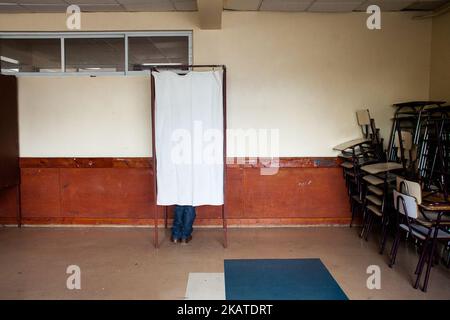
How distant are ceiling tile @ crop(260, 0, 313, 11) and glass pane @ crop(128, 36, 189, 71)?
3.90 feet

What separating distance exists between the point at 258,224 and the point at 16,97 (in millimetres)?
3938

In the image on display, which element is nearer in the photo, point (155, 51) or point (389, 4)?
point (389, 4)

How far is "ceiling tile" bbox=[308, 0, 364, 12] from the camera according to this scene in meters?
4.50

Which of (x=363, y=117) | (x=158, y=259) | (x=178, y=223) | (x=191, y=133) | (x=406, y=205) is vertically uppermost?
(x=363, y=117)

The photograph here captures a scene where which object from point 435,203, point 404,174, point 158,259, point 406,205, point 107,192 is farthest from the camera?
point 107,192

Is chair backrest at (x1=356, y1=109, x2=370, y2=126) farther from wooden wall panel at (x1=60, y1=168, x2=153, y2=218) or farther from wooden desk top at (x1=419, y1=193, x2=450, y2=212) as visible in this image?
wooden wall panel at (x1=60, y1=168, x2=153, y2=218)

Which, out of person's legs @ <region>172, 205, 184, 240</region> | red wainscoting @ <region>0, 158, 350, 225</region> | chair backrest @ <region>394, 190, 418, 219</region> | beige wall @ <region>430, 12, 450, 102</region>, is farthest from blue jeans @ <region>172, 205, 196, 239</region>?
beige wall @ <region>430, 12, 450, 102</region>

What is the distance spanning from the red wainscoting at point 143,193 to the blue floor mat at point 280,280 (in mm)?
1317

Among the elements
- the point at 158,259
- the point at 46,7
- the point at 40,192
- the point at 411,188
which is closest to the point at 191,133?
the point at 158,259

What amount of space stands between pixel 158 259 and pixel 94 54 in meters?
3.06

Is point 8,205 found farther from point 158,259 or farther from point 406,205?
point 406,205

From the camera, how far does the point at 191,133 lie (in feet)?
13.2

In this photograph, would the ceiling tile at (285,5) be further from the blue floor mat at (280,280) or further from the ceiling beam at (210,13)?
the blue floor mat at (280,280)

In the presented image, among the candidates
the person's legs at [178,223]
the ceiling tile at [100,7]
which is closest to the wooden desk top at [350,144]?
the person's legs at [178,223]
